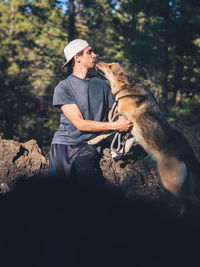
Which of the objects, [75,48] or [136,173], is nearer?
[75,48]

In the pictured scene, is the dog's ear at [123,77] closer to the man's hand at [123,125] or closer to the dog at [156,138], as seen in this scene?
the dog at [156,138]

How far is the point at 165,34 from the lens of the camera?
10328 millimetres

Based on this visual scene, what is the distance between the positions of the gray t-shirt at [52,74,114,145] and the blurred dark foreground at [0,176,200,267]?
2.30 feet

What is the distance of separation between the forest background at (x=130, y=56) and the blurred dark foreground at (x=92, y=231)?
506cm

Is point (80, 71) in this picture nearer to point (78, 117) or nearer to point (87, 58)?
point (87, 58)

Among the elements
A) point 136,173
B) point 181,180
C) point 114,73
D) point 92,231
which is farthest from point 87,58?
point 92,231

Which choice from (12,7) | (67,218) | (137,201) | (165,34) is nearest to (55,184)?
(67,218)

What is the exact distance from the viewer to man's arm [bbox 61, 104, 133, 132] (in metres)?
3.42

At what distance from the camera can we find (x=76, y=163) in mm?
3592

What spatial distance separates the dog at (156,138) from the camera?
320cm

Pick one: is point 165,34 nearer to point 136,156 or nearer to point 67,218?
point 136,156

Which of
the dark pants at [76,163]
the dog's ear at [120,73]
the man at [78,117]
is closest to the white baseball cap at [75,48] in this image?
the man at [78,117]

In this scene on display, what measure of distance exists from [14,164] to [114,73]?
8.65 ft

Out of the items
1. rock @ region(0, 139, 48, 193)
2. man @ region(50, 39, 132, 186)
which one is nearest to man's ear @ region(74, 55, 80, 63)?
man @ region(50, 39, 132, 186)
